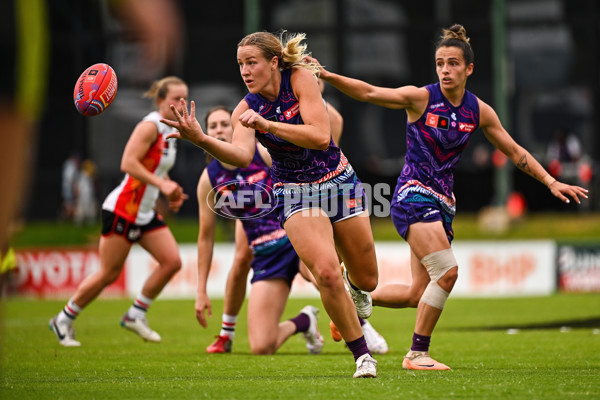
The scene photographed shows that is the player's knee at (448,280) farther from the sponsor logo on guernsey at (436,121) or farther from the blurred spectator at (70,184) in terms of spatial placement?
the blurred spectator at (70,184)

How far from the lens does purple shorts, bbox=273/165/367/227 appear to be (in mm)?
5938

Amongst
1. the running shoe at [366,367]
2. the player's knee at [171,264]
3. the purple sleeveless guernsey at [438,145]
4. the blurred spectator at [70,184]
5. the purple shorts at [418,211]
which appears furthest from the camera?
the blurred spectator at [70,184]

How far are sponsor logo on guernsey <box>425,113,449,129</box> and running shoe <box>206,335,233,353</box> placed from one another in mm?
2755

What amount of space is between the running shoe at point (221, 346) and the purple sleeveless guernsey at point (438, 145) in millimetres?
2257

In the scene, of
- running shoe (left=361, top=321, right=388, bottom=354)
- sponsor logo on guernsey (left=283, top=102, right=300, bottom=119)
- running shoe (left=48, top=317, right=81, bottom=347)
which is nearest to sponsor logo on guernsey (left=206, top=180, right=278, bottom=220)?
running shoe (left=361, top=321, right=388, bottom=354)

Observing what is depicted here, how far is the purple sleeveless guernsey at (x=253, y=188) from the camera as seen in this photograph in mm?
8055

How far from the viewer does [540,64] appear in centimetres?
2778

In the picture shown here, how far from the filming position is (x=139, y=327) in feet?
29.8

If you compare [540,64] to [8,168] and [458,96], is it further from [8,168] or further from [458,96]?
[8,168]

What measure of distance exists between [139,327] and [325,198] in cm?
378

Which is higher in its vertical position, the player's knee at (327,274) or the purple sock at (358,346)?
the player's knee at (327,274)

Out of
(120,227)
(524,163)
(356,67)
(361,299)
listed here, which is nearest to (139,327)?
(120,227)

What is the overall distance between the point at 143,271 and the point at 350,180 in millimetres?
11807

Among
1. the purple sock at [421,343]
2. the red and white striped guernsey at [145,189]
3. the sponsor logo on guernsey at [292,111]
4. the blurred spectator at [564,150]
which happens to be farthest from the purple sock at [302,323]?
the blurred spectator at [564,150]
